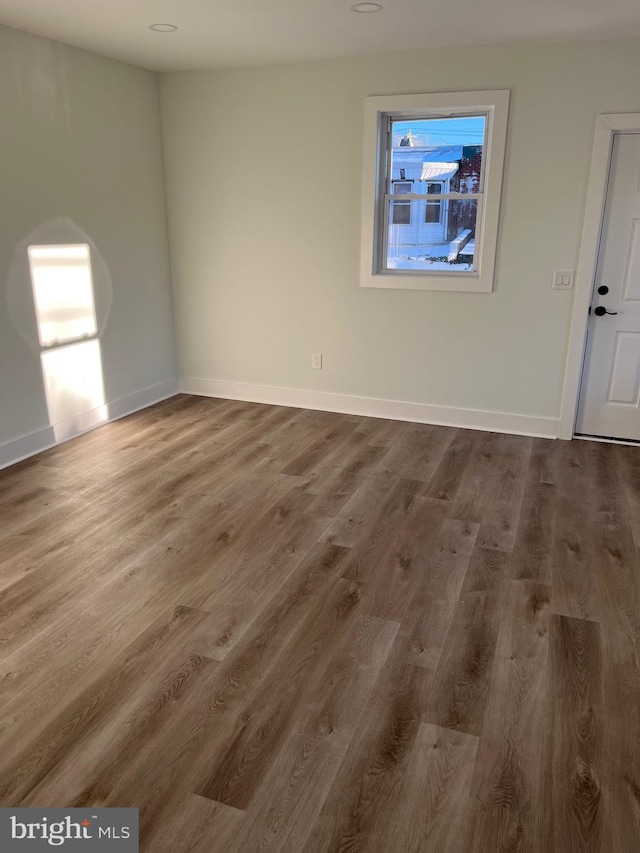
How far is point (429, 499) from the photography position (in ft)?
11.5

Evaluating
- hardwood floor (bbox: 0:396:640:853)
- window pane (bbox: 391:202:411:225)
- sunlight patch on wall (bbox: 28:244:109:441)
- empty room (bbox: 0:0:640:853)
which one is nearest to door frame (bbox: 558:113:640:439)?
empty room (bbox: 0:0:640:853)

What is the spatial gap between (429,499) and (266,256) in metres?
2.47

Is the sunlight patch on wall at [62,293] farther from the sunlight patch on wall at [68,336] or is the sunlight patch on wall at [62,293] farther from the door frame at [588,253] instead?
the door frame at [588,253]

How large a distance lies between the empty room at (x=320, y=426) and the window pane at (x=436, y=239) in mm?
16

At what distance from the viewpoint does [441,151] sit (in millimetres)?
4367

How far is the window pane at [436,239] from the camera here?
4422mm

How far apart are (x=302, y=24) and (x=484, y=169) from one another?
151 centimetres

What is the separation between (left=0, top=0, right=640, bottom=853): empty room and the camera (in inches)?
70.7

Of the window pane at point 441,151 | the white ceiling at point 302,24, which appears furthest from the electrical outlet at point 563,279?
the white ceiling at point 302,24

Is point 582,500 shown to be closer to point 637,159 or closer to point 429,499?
point 429,499

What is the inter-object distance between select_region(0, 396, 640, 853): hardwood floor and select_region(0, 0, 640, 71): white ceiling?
248 centimetres

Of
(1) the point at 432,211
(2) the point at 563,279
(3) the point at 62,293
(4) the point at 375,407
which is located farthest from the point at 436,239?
(3) the point at 62,293

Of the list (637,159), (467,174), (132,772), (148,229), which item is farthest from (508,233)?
(132,772)

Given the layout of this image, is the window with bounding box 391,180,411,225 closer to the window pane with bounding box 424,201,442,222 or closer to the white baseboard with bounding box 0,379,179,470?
the window pane with bounding box 424,201,442,222
